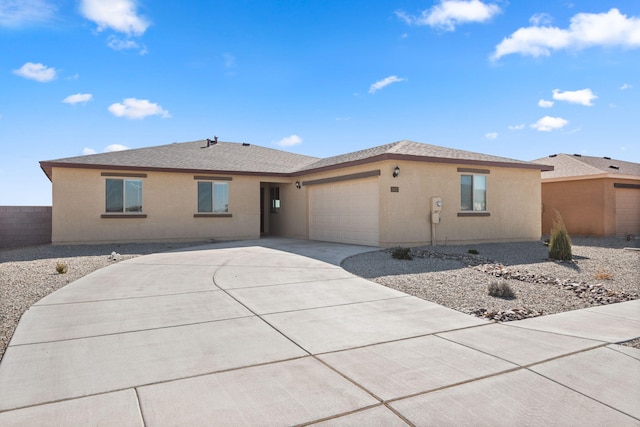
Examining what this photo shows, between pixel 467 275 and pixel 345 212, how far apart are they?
23.0ft

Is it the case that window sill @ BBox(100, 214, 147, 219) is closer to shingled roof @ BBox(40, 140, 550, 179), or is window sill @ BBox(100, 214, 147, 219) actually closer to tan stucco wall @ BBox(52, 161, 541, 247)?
tan stucco wall @ BBox(52, 161, 541, 247)

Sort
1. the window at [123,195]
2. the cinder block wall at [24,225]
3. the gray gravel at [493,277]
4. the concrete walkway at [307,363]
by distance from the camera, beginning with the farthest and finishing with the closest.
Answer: the cinder block wall at [24,225], the window at [123,195], the gray gravel at [493,277], the concrete walkway at [307,363]

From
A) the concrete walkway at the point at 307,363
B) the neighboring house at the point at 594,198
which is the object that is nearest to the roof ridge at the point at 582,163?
the neighboring house at the point at 594,198

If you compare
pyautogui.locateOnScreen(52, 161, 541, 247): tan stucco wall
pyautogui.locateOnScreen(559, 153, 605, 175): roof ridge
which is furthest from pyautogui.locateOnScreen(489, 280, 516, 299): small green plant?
pyautogui.locateOnScreen(559, 153, 605, 175): roof ridge

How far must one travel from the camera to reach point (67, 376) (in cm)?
374

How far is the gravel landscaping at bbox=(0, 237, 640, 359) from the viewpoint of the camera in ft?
21.7

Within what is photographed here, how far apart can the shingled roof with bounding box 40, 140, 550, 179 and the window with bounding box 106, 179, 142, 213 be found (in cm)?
63

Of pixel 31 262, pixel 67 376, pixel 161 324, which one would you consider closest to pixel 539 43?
pixel 161 324

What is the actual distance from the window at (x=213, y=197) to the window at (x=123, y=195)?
2344 mm

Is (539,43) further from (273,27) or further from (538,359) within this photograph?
(538,359)

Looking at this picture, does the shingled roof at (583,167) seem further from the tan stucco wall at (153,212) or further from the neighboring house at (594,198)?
the tan stucco wall at (153,212)

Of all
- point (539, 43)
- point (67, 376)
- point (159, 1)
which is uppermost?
point (159, 1)

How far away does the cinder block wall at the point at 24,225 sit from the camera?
17.4 metres

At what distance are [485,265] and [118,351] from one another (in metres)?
8.69
